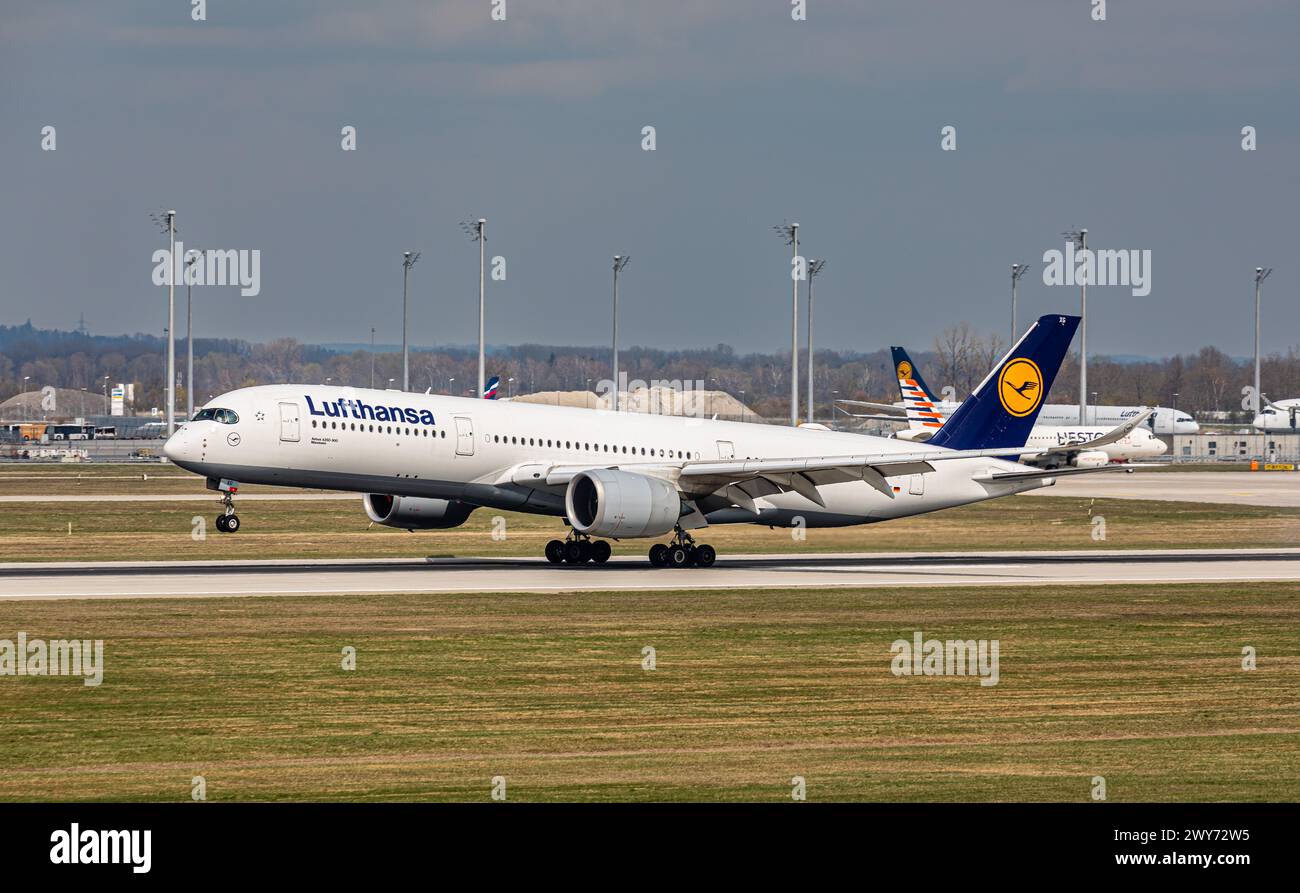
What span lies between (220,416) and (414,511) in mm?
7013

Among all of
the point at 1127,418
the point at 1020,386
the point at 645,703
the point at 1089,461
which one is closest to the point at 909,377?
the point at 1089,461

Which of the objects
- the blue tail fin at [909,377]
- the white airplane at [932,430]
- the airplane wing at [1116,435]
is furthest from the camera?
the blue tail fin at [909,377]

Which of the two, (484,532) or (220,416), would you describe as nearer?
(220,416)

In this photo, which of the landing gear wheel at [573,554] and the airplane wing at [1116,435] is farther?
the landing gear wheel at [573,554]

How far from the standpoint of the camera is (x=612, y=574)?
150 ft

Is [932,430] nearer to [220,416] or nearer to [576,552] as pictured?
[576,552]

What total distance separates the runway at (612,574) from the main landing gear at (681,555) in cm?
41

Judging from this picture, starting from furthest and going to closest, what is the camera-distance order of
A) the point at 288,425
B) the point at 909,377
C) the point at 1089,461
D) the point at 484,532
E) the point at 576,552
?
the point at 909,377, the point at 1089,461, the point at 484,532, the point at 576,552, the point at 288,425

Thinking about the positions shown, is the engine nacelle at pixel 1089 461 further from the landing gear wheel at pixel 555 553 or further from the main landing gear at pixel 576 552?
the landing gear wheel at pixel 555 553

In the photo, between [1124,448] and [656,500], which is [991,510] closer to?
[656,500]

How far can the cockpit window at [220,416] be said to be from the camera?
44688mm

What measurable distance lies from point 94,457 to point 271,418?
104m

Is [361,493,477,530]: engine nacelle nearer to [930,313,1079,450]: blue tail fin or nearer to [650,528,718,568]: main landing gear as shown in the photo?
[650,528,718,568]: main landing gear

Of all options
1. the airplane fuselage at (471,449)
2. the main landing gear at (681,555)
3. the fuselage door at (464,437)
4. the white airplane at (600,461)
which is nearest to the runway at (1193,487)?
the white airplane at (600,461)
